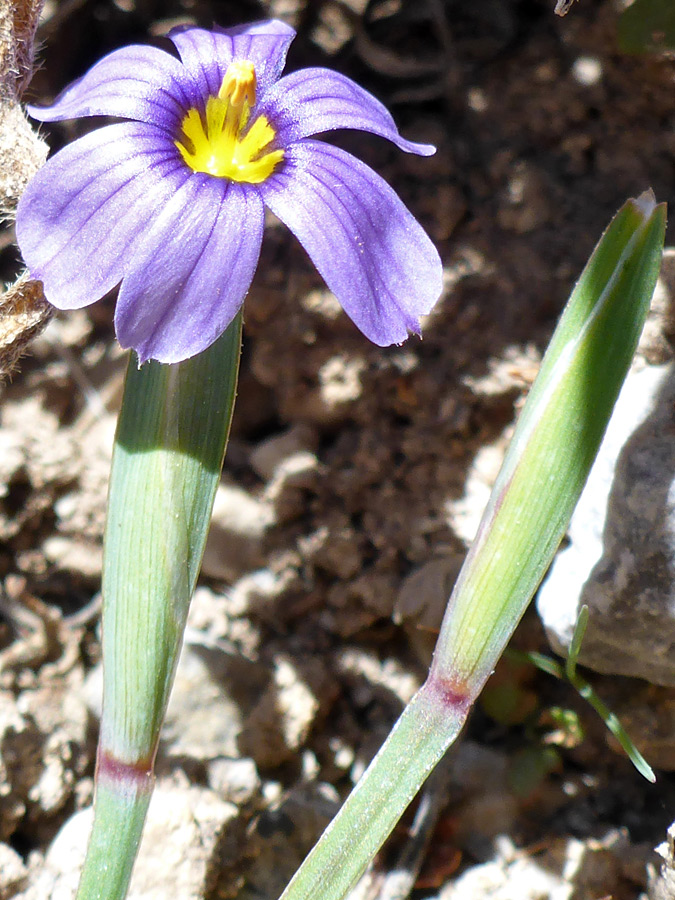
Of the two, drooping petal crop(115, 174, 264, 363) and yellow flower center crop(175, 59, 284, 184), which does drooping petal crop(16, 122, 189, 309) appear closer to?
drooping petal crop(115, 174, 264, 363)

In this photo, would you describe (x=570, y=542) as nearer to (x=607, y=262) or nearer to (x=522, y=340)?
(x=522, y=340)

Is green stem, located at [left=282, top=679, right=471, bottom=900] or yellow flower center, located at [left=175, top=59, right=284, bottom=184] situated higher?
yellow flower center, located at [left=175, top=59, right=284, bottom=184]

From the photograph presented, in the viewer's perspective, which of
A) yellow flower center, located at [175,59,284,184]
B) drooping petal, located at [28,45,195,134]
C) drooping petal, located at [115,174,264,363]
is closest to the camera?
drooping petal, located at [115,174,264,363]

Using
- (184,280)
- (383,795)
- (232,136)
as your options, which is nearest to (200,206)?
(184,280)

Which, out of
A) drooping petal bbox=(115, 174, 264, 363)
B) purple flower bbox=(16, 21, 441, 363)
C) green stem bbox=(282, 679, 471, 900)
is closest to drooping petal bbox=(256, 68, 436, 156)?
purple flower bbox=(16, 21, 441, 363)

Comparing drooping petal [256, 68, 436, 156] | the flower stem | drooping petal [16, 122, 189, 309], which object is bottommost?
the flower stem

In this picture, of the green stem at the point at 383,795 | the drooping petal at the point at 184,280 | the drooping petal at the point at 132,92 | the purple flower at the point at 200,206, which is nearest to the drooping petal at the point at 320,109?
the purple flower at the point at 200,206

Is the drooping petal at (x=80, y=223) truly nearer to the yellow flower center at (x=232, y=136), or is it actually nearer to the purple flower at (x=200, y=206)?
the purple flower at (x=200, y=206)

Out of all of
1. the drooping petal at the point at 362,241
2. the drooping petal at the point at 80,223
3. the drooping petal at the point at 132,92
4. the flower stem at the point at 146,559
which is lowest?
the flower stem at the point at 146,559
